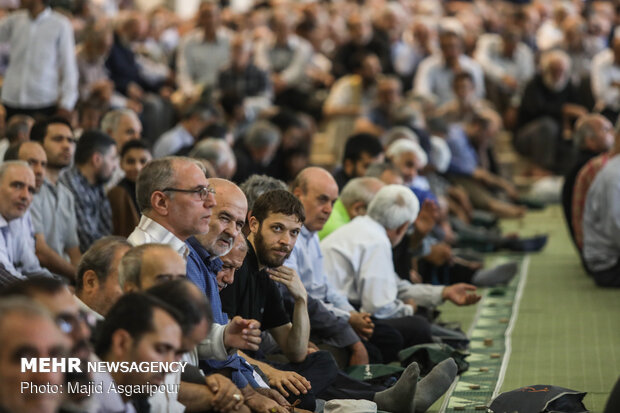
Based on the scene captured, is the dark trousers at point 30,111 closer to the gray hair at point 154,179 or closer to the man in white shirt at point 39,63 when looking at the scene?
the man in white shirt at point 39,63

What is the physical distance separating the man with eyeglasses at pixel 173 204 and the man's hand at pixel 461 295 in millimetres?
2265

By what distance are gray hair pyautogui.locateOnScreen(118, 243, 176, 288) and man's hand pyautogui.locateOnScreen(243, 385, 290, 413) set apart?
0.77 meters

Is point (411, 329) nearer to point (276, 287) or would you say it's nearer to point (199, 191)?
point (276, 287)

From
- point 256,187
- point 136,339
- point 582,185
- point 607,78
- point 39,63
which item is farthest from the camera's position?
point 607,78

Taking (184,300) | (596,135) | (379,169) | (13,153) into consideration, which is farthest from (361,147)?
(184,300)

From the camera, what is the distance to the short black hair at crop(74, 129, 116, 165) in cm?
659

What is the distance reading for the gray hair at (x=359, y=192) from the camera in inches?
258

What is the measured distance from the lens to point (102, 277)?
4035 mm

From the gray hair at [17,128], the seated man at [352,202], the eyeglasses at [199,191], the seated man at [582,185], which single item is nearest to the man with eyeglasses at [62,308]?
the eyeglasses at [199,191]

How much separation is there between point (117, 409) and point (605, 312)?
4803 mm

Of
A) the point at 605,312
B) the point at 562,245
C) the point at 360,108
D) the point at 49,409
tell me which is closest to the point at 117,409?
the point at 49,409

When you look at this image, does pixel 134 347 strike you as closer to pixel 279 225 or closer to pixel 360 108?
pixel 279 225

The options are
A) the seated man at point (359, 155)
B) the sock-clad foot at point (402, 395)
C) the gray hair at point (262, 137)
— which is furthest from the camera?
the gray hair at point (262, 137)

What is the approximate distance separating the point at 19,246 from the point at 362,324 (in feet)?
5.83
